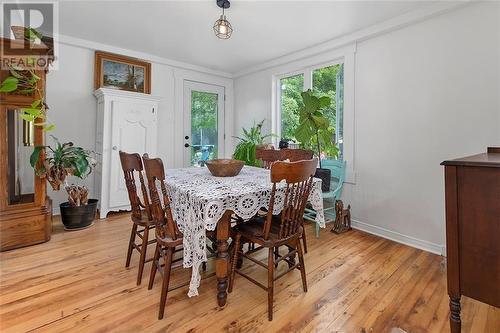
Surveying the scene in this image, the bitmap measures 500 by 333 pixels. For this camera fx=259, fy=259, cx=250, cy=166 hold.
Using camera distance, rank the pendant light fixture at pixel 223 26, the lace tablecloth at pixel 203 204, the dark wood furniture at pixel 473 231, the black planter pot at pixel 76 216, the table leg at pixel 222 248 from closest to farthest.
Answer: the dark wood furniture at pixel 473 231
the lace tablecloth at pixel 203 204
the table leg at pixel 222 248
the pendant light fixture at pixel 223 26
the black planter pot at pixel 76 216

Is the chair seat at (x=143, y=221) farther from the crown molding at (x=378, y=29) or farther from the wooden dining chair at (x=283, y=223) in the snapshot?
the crown molding at (x=378, y=29)

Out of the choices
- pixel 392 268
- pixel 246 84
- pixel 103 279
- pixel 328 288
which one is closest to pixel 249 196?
pixel 328 288

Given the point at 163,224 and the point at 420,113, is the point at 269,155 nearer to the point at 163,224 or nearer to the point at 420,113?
the point at 163,224

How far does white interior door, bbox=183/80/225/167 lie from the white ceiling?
89cm

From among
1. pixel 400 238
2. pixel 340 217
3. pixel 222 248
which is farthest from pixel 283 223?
pixel 400 238

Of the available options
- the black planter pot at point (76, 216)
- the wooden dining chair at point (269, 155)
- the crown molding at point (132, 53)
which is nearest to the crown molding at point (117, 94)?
the crown molding at point (132, 53)

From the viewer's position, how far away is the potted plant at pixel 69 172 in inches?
Result: 102

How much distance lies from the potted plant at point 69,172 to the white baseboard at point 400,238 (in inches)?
127

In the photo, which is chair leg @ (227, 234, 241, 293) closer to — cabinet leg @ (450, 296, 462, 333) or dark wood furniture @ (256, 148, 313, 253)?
dark wood furniture @ (256, 148, 313, 253)

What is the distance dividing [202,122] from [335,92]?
94.8 inches

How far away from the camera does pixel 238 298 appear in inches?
68.7

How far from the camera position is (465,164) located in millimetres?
1174

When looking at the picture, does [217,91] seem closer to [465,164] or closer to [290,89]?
[290,89]

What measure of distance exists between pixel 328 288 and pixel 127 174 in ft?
5.49
